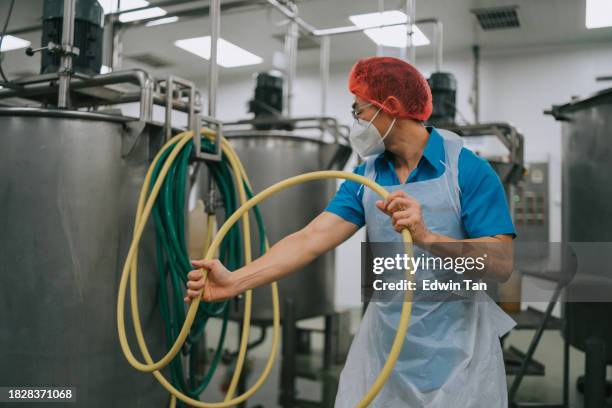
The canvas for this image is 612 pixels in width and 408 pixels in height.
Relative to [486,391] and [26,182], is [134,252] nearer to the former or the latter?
[26,182]

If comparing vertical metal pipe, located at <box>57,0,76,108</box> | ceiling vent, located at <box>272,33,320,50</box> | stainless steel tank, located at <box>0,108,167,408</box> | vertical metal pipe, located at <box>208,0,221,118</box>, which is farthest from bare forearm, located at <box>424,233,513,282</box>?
ceiling vent, located at <box>272,33,320,50</box>

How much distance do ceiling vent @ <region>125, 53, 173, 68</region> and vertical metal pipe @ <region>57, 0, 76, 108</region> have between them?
477cm

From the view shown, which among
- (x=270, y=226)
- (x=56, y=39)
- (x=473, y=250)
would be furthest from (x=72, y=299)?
(x=270, y=226)

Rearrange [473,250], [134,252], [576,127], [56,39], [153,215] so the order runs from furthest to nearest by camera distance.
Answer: [576,127] < [56,39] < [153,215] < [134,252] < [473,250]

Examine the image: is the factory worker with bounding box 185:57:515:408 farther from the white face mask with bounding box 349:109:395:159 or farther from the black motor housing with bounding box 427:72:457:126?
the black motor housing with bounding box 427:72:457:126

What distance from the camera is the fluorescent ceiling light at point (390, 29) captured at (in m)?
3.51

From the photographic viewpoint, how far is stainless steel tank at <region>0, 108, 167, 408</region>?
1.58 meters

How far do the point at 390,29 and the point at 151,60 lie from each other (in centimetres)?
361

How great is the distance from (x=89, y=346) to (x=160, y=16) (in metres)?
2.03

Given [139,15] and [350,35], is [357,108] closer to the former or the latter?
[139,15]

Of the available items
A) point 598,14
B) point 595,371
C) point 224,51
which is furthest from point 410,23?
point 224,51

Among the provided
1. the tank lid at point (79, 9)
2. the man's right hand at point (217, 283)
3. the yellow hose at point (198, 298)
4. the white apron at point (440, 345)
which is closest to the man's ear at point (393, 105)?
the white apron at point (440, 345)

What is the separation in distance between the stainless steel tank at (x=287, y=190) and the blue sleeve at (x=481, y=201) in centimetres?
193

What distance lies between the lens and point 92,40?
191cm
